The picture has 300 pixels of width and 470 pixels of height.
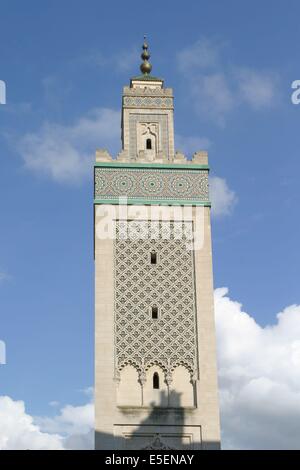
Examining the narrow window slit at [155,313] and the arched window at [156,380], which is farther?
the narrow window slit at [155,313]

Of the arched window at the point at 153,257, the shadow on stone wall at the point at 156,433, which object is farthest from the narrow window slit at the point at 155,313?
the shadow on stone wall at the point at 156,433

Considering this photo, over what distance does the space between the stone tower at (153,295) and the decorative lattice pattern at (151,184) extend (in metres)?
0.02

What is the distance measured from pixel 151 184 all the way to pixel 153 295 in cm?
199

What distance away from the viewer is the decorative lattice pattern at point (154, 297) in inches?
532

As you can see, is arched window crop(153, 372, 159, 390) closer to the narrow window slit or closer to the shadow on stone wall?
the shadow on stone wall

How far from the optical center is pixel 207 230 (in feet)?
47.7

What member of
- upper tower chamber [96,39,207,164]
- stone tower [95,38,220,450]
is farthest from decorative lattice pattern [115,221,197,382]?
upper tower chamber [96,39,207,164]

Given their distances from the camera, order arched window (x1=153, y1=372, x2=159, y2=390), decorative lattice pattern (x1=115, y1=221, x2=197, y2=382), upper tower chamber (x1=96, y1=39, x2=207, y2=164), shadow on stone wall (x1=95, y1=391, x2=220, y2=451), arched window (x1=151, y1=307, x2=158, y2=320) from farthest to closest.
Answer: upper tower chamber (x1=96, y1=39, x2=207, y2=164) → arched window (x1=151, y1=307, x2=158, y2=320) → decorative lattice pattern (x1=115, y1=221, x2=197, y2=382) → arched window (x1=153, y1=372, x2=159, y2=390) → shadow on stone wall (x1=95, y1=391, x2=220, y2=451)

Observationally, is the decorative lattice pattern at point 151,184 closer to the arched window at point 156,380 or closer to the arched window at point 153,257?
the arched window at point 153,257

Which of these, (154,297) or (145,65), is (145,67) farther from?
(154,297)

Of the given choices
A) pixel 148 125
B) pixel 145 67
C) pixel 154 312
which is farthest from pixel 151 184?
pixel 145 67

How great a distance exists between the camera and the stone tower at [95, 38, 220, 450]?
13.1m

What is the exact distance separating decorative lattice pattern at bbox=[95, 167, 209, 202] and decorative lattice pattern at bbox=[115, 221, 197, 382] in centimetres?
51
